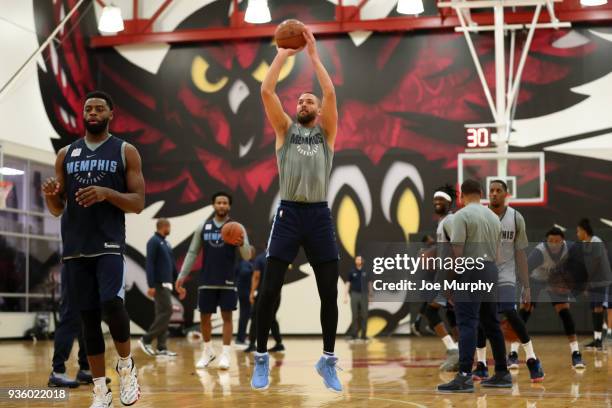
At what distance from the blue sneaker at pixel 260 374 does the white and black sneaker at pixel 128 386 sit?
861 mm

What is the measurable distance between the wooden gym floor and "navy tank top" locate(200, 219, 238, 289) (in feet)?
3.43

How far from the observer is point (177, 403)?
23.1 feet

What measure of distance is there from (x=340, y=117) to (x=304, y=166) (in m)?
14.8

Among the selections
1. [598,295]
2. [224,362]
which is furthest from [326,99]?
[598,295]

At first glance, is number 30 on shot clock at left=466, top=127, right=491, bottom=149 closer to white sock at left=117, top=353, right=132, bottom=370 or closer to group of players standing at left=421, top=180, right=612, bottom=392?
group of players standing at left=421, top=180, right=612, bottom=392

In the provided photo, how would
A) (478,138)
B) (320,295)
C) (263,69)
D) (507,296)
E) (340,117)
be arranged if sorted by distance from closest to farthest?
(320,295)
(507,296)
(478,138)
(340,117)
(263,69)

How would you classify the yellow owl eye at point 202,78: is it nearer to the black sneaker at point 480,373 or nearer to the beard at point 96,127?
the black sneaker at point 480,373

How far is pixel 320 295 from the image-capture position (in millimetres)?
6445

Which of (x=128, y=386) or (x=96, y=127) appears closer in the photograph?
(x=128, y=386)

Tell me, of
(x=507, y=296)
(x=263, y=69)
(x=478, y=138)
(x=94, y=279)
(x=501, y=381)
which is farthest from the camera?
(x=263, y=69)

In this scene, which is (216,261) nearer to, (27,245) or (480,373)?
(480,373)

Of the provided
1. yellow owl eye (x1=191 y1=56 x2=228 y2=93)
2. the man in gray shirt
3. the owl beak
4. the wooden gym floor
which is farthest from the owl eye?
the man in gray shirt

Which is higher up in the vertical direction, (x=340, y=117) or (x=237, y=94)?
(x=237, y=94)

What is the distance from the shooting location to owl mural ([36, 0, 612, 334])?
20344mm
